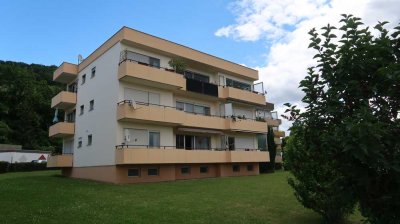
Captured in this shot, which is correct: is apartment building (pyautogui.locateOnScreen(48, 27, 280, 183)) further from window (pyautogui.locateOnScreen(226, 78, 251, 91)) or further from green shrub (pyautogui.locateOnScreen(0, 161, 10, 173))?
green shrub (pyautogui.locateOnScreen(0, 161, 10, 173))

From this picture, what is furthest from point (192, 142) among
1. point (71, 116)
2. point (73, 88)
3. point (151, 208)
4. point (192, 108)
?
point (151, 208)

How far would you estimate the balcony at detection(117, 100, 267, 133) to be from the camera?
2609cm

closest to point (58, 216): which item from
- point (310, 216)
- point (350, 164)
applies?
point (310, 216)

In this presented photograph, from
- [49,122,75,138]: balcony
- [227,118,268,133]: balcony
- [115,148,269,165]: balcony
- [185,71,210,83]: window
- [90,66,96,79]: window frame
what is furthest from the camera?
[227,118,268,133]: balcony

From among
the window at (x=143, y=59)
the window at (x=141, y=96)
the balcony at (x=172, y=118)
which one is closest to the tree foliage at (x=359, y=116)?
the balcony at (x=172, y=118)

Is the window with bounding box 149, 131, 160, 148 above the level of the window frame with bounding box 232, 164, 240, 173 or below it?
above

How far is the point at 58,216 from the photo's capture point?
1161 centimetres

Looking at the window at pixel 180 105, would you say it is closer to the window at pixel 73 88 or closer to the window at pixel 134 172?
the window at pixel 134 172

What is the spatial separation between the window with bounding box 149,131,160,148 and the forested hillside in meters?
39.9

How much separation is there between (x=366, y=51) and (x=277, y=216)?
968cm

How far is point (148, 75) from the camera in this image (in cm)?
2770

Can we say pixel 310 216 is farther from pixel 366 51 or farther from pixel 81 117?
pixel 81 117

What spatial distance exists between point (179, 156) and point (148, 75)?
22.5ft

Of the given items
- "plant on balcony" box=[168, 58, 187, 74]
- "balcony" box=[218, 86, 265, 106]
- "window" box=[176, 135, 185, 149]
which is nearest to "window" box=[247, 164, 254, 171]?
"balcony" box=[218, 86, 265, 106]
